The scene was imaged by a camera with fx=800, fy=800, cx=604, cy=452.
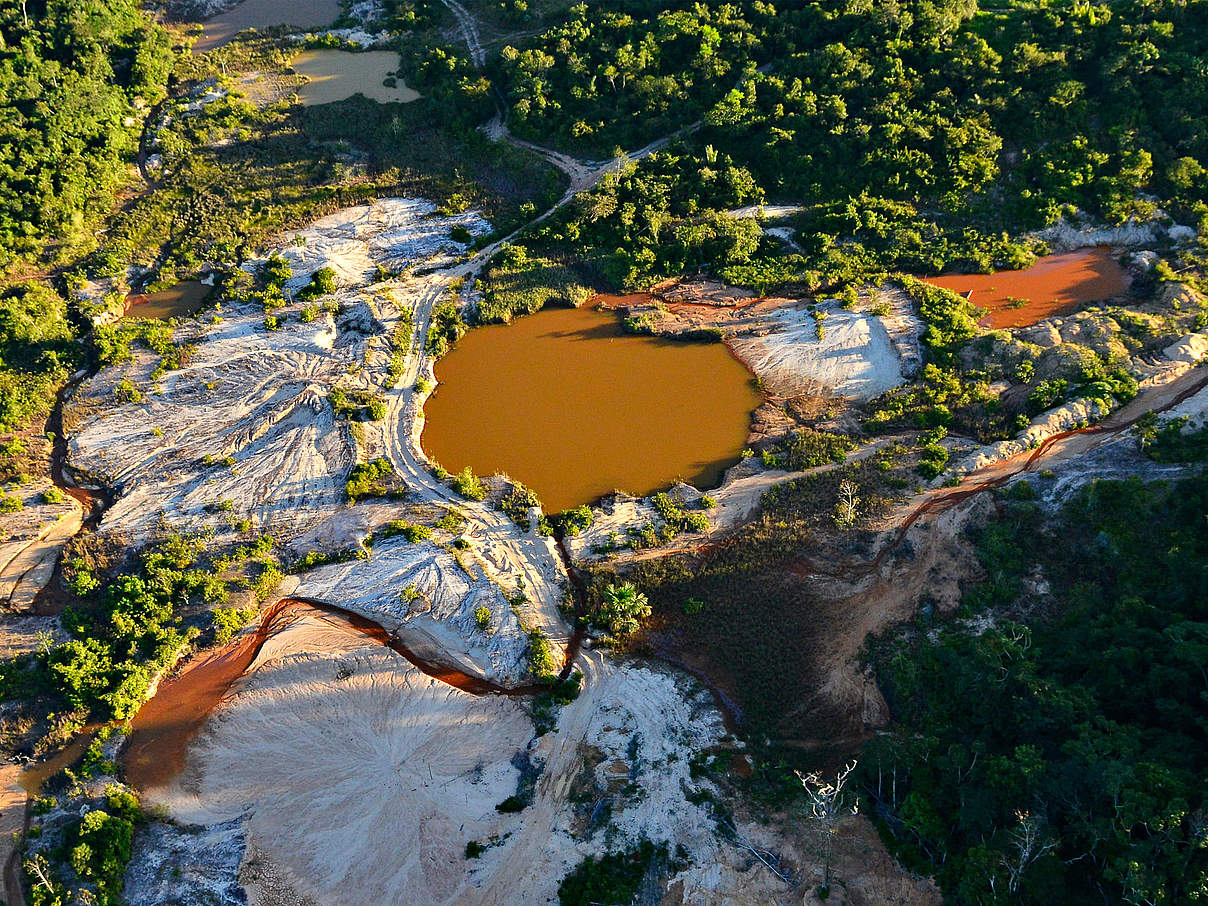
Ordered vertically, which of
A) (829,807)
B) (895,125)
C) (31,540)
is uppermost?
(895,125)

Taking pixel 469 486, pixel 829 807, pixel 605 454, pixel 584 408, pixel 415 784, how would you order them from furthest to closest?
1. pixel 584 408
2. pixel 605 454
3. pixel 469 486
4. pixel 415 784
5. pixel 829 807

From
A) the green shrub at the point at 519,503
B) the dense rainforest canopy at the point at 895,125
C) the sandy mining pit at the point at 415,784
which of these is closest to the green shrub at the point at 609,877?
the sandy mining pit at the point at 415,784

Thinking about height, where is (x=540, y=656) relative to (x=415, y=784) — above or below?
above

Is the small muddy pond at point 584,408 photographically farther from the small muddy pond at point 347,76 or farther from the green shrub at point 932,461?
the small muddy pond at point 347,76

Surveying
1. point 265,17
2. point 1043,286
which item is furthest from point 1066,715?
point 265,17

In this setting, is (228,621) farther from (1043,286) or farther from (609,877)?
(1043,286)

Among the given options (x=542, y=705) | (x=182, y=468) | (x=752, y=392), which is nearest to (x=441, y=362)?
(x=182, y=468)
